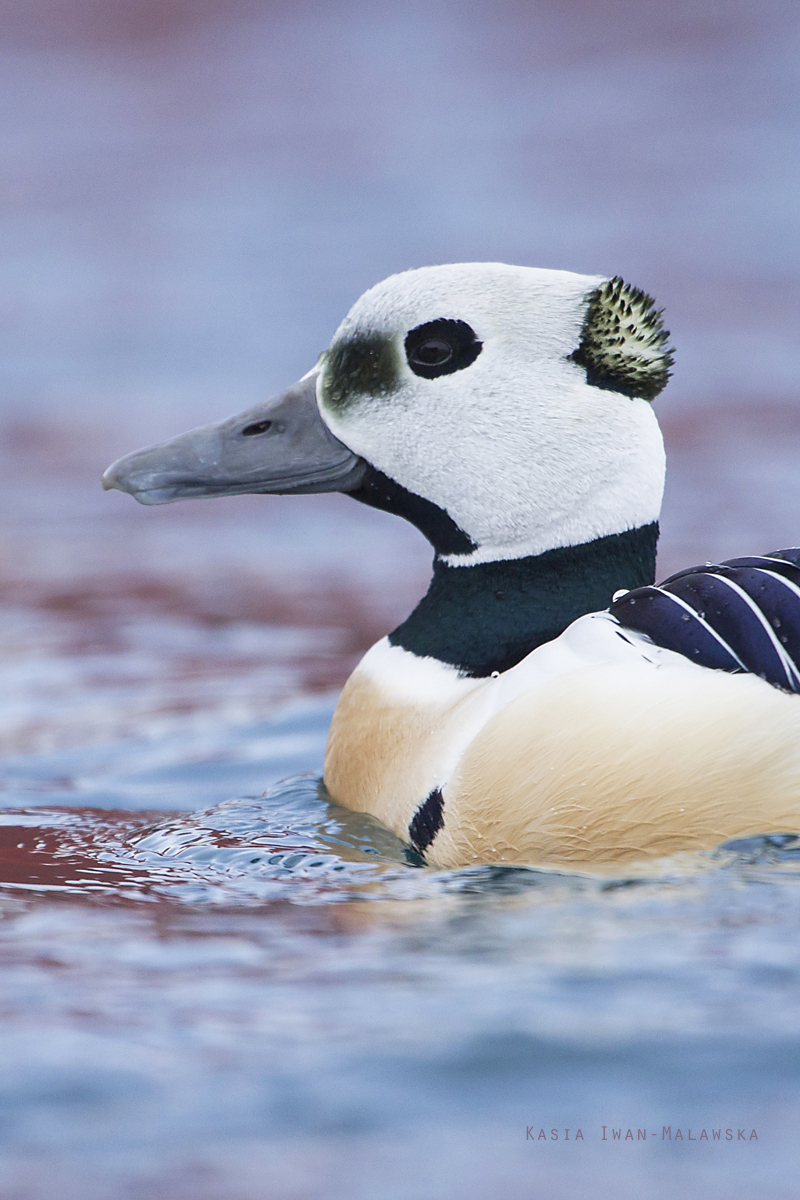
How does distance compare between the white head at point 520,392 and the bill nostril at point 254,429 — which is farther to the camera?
the bill nostril at point 254,429

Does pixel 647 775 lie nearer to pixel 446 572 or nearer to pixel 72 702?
pixel 446 572

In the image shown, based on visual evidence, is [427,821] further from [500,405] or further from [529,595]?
[500,405]

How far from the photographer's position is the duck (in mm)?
3414

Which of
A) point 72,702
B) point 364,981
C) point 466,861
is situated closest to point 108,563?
point 72,702

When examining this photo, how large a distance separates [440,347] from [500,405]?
19 centimetres

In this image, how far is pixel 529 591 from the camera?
402cm

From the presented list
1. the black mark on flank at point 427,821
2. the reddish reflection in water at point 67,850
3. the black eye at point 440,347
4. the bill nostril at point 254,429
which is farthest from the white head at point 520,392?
the reddish reflection in water at point 67,850

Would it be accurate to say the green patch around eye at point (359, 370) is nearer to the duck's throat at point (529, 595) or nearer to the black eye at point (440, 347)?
the black eye at point (440, 347)

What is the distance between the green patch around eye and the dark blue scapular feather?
0.83m

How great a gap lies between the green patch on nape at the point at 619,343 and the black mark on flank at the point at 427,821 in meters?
0.97

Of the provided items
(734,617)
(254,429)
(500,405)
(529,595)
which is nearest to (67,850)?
(254,429)

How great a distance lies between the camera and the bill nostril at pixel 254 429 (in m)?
4.21

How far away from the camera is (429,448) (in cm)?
401

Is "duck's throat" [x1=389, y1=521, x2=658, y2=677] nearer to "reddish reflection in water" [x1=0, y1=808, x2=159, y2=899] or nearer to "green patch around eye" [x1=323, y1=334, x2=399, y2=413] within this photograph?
"green patch around eye" [x1=323, y1=334, x2=399, y2=413]
